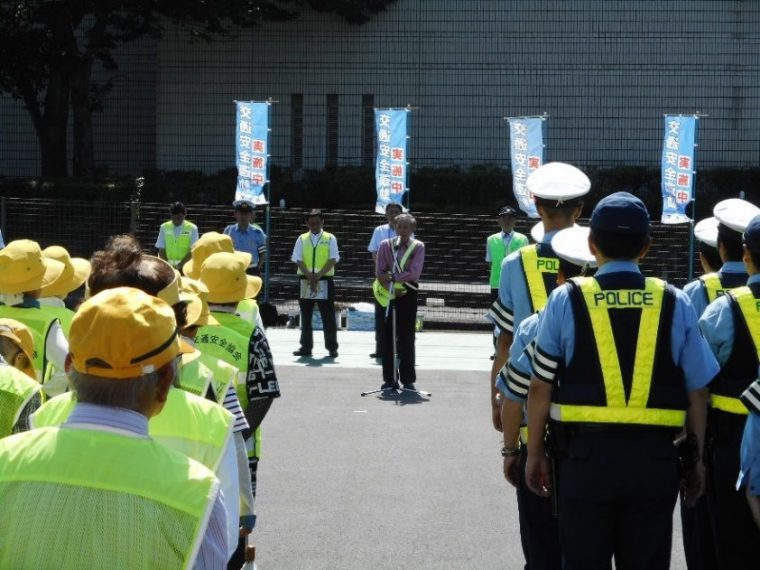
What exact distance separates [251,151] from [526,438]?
1465cm

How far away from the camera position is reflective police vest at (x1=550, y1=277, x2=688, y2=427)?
407 centimetres

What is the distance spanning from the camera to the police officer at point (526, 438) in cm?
464

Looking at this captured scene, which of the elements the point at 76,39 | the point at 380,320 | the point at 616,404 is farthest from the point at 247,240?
the point at 76,39

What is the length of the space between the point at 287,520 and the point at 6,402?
358 cm

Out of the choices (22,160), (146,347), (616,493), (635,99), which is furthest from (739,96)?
(146,347)

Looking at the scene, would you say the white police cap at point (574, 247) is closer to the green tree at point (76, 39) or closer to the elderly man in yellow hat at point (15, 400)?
the elderly man in yellow hat at point (15, 400)

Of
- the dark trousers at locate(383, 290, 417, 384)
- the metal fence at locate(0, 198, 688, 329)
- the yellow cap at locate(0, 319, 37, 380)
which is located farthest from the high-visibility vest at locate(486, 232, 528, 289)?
the yellow cap at locate(0, 319, 37, 380)

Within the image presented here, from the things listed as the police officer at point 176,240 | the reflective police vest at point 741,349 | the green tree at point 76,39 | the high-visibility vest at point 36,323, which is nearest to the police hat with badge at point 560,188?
the reflective police vest at point 741,349

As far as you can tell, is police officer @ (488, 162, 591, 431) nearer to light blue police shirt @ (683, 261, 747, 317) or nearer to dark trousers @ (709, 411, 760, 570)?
light blue police shirt @ (683, 261, 747, 317)

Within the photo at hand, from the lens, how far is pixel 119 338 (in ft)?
8.06

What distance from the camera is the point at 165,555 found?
2385mm

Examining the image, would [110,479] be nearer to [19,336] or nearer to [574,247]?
[19,336]

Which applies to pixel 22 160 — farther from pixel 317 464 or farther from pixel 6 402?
pixel 6 402

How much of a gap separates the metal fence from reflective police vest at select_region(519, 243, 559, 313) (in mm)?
13479
